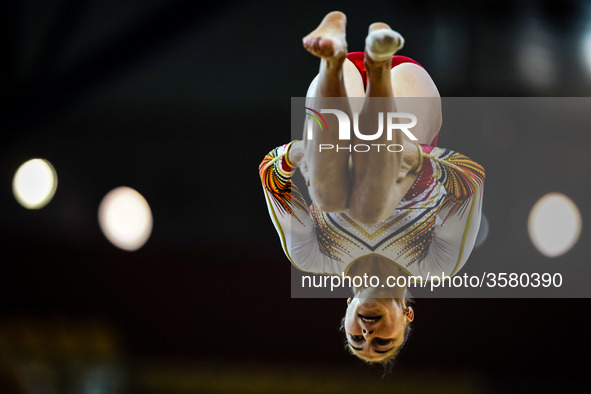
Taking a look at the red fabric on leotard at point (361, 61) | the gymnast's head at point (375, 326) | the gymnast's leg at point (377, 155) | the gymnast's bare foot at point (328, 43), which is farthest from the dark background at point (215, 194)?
the gymnast's bare foot at point (328, 43)

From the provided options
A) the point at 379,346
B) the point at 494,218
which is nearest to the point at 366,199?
the point at 379,346

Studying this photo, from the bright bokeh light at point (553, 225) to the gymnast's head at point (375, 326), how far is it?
190cm

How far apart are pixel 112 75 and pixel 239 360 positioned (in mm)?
2002

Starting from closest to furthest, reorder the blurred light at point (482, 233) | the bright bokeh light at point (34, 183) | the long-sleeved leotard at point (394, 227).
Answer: the long-sleeved leotard at point (394, 227), the blurred light at point (482, 233), the bright bokeh light at point (34, 183)

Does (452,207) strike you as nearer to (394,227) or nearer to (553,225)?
(394,227)

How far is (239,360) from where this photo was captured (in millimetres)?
4363

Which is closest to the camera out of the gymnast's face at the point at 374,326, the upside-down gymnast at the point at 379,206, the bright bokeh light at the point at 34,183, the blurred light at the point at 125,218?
the upside-down gymnast at the point at 379,206

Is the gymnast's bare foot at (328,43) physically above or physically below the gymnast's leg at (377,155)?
above

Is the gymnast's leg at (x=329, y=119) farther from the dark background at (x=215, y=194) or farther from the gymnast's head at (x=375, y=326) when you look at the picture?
the dark background at (x=215, y=194)

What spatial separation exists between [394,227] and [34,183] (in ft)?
10.2

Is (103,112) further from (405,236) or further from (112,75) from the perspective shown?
(405,236)

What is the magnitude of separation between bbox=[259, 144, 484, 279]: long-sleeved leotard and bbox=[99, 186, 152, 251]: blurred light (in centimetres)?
228

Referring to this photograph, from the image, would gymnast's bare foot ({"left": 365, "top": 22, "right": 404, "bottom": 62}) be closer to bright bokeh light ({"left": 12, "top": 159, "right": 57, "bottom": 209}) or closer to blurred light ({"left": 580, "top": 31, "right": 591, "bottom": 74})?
blurred light ({"left": 580, "top": 31, "right": 591, "bottom": 74})

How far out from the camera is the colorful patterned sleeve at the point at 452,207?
2.07 metres
